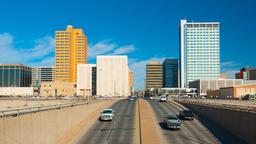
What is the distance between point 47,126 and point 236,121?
23217mm

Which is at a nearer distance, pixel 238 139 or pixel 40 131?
pixel 40 131

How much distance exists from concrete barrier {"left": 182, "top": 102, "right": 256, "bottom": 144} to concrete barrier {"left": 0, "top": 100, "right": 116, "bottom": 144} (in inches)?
766

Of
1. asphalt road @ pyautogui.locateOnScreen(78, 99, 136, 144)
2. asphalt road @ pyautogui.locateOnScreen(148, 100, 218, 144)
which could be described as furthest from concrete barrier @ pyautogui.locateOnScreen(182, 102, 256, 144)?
asphalt road @ pyautogui.locateOnScreen(78, 99, 136, 144)

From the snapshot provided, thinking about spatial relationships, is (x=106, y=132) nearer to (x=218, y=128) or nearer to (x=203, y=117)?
(x=218, y=128)

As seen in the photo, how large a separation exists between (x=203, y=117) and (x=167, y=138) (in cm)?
2109

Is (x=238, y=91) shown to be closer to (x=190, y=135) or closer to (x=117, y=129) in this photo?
(x=117, y=129)

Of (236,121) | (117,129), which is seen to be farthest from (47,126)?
(236,121)

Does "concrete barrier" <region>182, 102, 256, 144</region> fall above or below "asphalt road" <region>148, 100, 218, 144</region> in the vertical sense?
above

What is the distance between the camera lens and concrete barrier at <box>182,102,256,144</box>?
39.4m

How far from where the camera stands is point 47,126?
36750mm

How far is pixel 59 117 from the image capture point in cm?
4312

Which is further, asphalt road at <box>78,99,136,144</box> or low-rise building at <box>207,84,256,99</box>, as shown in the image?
low-rise building at <box>207,84,256,99</box>

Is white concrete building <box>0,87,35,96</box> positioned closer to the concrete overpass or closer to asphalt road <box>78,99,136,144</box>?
the concrete overpass

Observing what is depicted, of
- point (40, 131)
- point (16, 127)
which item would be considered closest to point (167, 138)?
point (40, 131)
